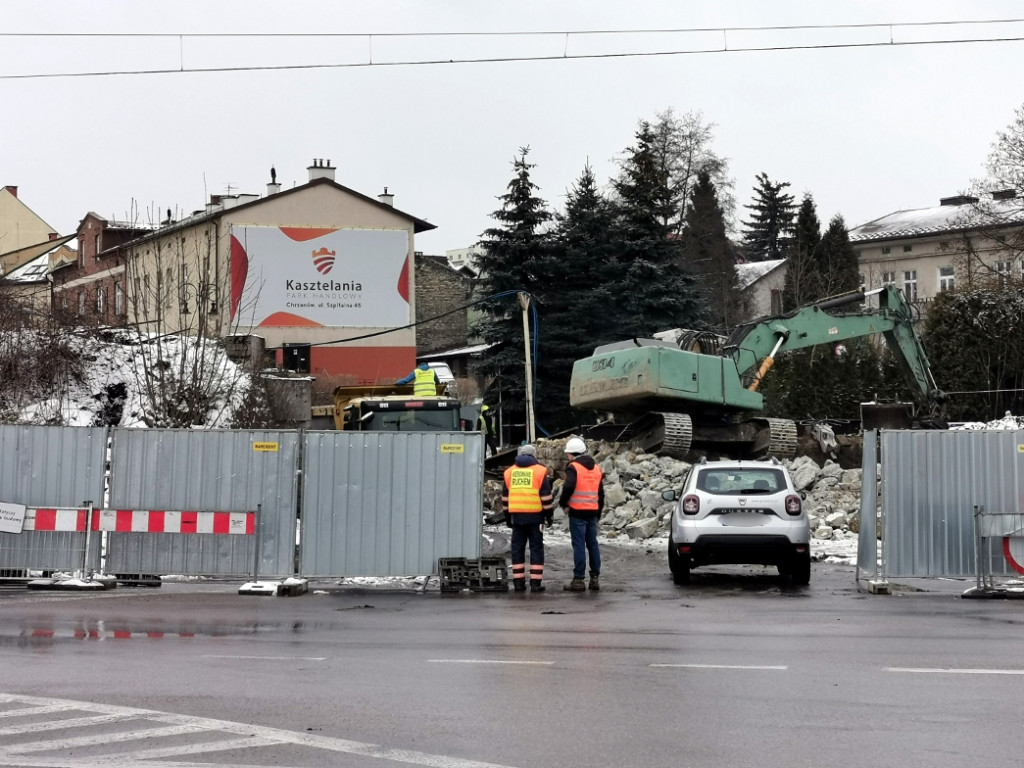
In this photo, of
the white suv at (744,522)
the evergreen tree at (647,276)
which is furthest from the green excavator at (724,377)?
the evergreen tree at (647,276)

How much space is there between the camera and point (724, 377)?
3006 centimetres

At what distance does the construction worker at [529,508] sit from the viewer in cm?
1762

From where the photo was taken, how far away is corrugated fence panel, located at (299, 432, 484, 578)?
1755 centimetres

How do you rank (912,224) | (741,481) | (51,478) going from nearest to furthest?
(51,478), (741,481), (912,224)

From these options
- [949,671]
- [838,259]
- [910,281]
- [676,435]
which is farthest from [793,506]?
[910,281]

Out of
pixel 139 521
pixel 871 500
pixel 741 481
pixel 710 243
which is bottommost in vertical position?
pixel 139 521

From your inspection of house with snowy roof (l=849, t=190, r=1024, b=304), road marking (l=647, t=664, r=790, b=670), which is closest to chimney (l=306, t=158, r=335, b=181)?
house with snowy roof (l=849, t=190, r=1024, b=304)

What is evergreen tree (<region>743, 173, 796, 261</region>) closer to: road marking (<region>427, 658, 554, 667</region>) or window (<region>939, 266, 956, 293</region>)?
window (<region>939, 266, 956, 293</region>)

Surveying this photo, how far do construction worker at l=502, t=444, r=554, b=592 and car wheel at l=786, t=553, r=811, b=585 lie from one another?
3.10 m

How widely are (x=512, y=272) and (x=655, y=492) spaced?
97.9 feet

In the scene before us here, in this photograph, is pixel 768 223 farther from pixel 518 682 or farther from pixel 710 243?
pixel 518 682

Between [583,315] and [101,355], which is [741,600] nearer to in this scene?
[101,355]

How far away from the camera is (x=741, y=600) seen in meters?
16.0

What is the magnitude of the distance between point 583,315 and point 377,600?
39255 mm
